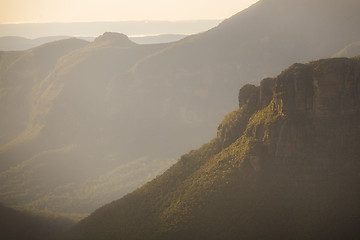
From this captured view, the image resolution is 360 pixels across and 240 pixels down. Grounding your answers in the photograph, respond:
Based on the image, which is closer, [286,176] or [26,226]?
[286,176]

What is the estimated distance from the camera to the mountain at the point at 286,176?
57062 millimetres

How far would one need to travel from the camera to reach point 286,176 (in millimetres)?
62406

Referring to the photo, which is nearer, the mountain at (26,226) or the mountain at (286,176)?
the mountain at (286,176)

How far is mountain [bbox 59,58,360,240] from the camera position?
5706cm

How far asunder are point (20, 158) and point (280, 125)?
17606 centimetres

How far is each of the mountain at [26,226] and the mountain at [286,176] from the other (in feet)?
128

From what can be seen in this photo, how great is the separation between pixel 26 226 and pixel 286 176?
252 ft

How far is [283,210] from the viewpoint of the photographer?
195ft

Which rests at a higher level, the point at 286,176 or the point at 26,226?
the point at 286,176

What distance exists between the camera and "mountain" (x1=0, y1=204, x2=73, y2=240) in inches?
3802

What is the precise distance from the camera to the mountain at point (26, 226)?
96.6 m

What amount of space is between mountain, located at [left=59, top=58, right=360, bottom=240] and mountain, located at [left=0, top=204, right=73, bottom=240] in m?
39.0

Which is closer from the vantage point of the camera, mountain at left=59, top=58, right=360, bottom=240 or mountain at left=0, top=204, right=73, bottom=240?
mountain at left=59, top=58, right=360, bottom=240

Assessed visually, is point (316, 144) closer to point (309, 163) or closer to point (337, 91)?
point (309, 163)
